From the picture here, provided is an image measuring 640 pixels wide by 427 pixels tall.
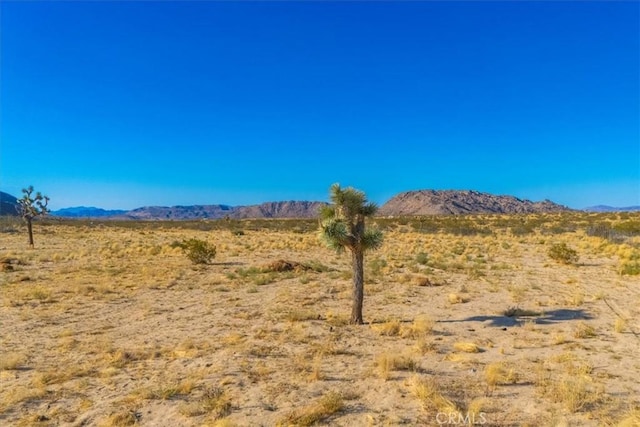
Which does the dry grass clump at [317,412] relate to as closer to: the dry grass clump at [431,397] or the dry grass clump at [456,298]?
the dry grass clump at [431,397]

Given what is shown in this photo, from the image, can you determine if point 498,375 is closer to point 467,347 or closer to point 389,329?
point 467,347

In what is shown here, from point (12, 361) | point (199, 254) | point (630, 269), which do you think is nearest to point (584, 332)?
point (630, 269)

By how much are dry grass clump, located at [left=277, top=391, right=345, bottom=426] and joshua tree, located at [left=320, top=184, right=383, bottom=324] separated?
4.71m

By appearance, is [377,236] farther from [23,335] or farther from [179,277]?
[179,277]

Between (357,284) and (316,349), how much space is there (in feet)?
8.19

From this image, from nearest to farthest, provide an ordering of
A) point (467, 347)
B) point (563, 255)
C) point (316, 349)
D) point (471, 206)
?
point (467, 347) → point (316, 349) → point (563, 255) → point (471, 206)

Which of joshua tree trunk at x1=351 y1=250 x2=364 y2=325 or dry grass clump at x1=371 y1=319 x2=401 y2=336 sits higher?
joshua tree trunk at x1=351 y1=250 x2=364 y2=325

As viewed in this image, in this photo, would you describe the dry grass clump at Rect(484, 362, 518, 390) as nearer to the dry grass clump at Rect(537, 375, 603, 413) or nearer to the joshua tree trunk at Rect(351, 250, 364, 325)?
the dry grass clump at Rect(537, 375, 603, 413)

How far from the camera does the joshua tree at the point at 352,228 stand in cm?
1080

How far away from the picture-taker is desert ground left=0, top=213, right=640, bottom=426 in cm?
639

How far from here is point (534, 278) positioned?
1850cm

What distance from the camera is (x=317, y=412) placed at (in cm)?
621

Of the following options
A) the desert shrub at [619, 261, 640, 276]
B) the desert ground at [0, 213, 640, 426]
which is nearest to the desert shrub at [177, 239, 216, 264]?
the desert ground at [0, 213, 640, 426]

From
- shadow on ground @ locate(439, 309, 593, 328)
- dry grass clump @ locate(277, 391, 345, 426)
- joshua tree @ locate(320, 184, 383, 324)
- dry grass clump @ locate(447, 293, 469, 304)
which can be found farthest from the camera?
dry grass clump @ locate(447, 293, 469, 304)
